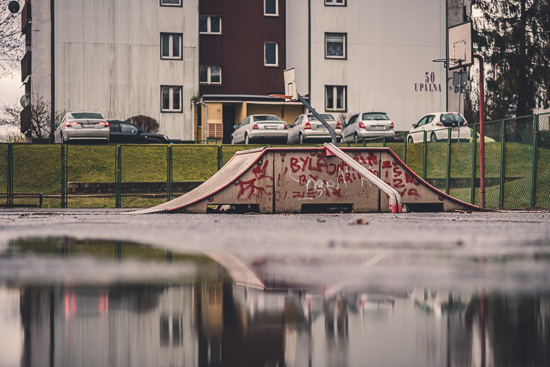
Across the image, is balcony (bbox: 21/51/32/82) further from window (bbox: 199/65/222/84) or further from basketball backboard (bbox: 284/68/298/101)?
basketball backboard (bbox: 284/68/298/101)

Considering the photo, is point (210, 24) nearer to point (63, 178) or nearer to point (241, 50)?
point (241, 50)

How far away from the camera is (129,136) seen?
130ft

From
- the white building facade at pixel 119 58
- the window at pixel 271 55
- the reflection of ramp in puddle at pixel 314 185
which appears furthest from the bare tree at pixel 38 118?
the reflection of ramp in puddle at pixel 314 185

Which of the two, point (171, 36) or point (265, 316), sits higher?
point (171, 36)

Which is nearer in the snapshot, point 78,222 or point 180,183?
point 78,222

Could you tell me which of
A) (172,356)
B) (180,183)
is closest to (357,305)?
(172,356)

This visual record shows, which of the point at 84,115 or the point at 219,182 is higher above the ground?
the point at 84,115

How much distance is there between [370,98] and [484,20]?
8497 mm

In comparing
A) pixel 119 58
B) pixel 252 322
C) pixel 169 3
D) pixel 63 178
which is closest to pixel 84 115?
pixel 63 178

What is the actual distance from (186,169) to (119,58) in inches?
704

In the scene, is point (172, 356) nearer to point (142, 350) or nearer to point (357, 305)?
point (142, 350)

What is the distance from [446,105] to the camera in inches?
2130

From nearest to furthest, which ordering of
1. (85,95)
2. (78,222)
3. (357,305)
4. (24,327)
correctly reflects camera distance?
(24,327)
(357,305)
(78,222)
(85,95)

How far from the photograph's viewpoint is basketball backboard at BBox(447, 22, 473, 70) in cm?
2333
